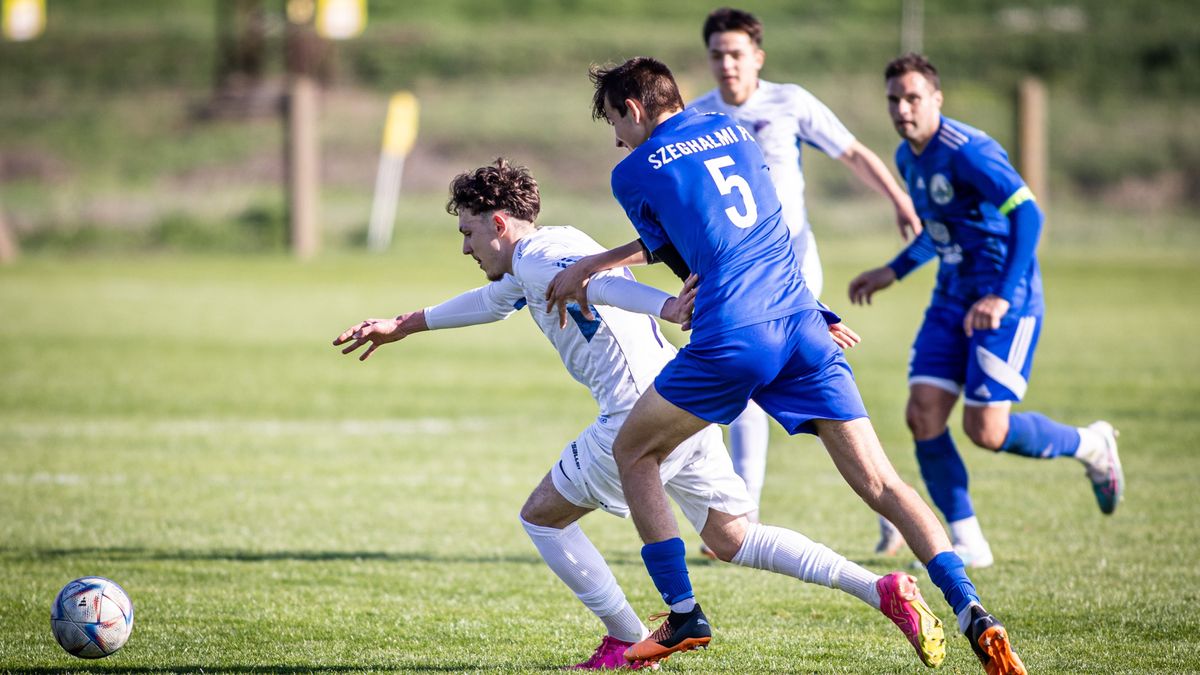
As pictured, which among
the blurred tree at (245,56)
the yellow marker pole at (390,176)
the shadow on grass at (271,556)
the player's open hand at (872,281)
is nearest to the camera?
the shadow on grass at (271,556)

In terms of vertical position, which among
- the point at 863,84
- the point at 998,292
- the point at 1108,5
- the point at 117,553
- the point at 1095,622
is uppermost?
the point at 1108,5

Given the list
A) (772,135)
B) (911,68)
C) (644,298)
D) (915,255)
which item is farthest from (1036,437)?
(644,298)

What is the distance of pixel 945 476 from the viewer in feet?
22.6

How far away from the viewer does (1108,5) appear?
4969 cm

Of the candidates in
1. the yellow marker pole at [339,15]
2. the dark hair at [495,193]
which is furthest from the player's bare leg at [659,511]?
the yellow marker pole at [339,15]

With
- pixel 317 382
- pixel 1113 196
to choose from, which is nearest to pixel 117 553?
pixel 317 382

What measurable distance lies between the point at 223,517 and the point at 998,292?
14.6 ft

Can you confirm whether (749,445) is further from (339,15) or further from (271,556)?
(339,15)

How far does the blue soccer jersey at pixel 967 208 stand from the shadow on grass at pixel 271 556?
7.07 feet

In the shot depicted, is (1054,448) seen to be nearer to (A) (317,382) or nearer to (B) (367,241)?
(A) (317,382)

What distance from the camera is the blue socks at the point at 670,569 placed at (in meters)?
4.66

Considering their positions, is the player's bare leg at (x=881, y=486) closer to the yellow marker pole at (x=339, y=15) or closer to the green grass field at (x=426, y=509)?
the green grass field at (x=426, y=509)

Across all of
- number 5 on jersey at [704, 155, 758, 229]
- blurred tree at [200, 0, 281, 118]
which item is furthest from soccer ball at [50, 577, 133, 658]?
blurred tree at [200, 0, 281, 118]

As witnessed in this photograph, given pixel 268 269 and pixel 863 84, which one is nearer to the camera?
pixel 268 269
